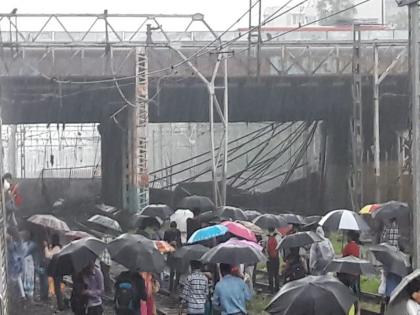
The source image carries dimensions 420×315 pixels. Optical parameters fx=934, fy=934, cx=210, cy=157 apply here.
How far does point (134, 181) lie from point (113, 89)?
3.96m

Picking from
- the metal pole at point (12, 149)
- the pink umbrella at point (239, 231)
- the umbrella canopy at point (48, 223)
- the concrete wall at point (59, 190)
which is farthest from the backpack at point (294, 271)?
the metal pole at point (12, 149)

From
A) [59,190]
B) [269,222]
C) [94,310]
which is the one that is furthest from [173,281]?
[59,190]

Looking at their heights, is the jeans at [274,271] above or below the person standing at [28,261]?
below

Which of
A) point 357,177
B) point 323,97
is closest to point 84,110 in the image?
point 323,97

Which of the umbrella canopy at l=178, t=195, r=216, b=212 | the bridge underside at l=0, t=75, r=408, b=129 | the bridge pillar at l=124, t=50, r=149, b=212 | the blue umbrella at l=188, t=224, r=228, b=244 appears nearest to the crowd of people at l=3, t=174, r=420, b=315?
the blue umbrella at l=188, t=224, r=228, b=244

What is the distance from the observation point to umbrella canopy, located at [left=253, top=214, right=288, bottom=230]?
19.4 m

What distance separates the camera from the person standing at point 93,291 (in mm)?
11992

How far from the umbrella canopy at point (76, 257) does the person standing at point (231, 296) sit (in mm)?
2270

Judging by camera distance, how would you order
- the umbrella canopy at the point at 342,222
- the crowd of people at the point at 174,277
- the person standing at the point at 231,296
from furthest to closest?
1. the umbrella canopy at the point at 342,222
2. the crowd of people at the point at 174,277
3. the person standing at the point at 231,296

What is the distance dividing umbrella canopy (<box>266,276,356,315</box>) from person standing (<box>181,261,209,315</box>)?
9.08 ft

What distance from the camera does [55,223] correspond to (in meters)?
17.4

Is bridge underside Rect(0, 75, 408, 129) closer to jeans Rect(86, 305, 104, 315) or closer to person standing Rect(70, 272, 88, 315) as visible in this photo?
person standing Rect(70, 272, 88, 315)

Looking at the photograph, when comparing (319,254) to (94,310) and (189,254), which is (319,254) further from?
(94,310)

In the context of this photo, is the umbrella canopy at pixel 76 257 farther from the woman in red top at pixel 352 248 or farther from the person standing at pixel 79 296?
the woman in red top at pixel 352 248
